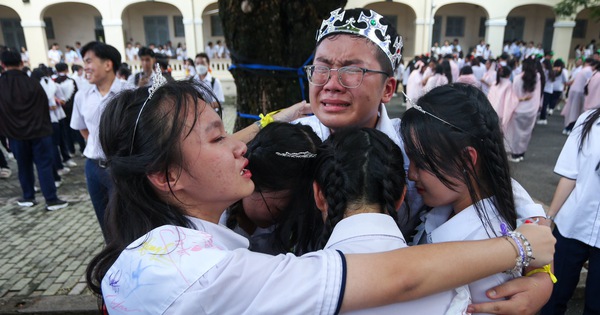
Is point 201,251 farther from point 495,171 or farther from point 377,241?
point 495,171

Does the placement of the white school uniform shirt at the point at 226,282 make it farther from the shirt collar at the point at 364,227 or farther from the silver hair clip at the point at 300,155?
the silver hair clip at the point at 300,155

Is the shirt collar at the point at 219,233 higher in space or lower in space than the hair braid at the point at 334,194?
lower

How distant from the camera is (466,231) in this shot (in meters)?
1.39

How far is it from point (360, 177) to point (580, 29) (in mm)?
30729

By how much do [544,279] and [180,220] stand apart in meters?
1.22

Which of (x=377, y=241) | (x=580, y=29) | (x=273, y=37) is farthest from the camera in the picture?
(x=580, y=29)

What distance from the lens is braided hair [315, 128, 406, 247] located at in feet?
3.99

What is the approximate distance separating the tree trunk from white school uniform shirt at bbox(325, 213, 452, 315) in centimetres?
159

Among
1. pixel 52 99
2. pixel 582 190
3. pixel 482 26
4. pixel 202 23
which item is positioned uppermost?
pixel 202 23

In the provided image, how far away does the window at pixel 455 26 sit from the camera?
24719mm

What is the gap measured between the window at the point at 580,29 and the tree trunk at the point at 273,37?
29.1m

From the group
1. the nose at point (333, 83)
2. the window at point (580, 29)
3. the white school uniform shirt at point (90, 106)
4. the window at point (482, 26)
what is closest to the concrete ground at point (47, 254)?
the white school uniform shirt at point (90, 106)

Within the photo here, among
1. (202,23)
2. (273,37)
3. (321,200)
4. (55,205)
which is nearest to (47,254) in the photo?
(55,205)

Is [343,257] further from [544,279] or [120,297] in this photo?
[544,279]
